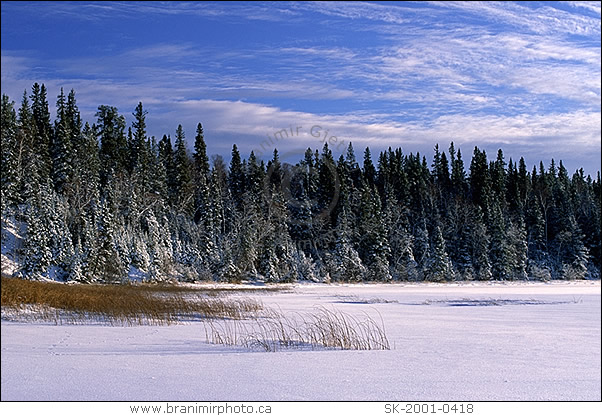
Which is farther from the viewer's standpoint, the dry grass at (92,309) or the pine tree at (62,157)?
the pine tree at (62,157)

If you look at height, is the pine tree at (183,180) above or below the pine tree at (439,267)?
above

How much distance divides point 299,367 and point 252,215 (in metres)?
53.0

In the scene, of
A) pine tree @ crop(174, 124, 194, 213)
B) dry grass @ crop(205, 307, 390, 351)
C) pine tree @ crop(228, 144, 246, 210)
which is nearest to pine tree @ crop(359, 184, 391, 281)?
pine tree @ crop(228, 144, 246, 210)

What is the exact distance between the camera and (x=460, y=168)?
91438 mm

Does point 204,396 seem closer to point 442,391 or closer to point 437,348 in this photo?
point 442,391

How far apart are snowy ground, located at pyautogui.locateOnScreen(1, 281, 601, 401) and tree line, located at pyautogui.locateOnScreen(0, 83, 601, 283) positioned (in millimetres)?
32296

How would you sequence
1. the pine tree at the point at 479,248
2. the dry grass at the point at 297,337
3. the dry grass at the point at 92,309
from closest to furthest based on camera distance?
the dry grass at the point at 297,337 → the dry grass at the point at 92,309 → the pine tree at the point at 479,248

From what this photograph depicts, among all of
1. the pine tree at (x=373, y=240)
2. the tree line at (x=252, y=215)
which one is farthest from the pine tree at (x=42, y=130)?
the pine tree at (x=373, y=240)

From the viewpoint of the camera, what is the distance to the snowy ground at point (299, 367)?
23.7ft

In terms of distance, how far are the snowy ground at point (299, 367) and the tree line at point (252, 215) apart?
32296 mm

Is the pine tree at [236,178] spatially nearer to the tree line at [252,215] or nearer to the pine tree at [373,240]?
the tree line at [252,215]

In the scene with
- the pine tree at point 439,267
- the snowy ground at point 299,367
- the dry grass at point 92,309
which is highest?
the snowy ground at point 299,367

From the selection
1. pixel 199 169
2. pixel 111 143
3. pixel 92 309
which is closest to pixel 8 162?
pixel 111 143

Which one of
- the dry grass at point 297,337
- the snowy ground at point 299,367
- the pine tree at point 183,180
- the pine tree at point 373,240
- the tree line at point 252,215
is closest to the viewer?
the snowy ground at point 299,367
